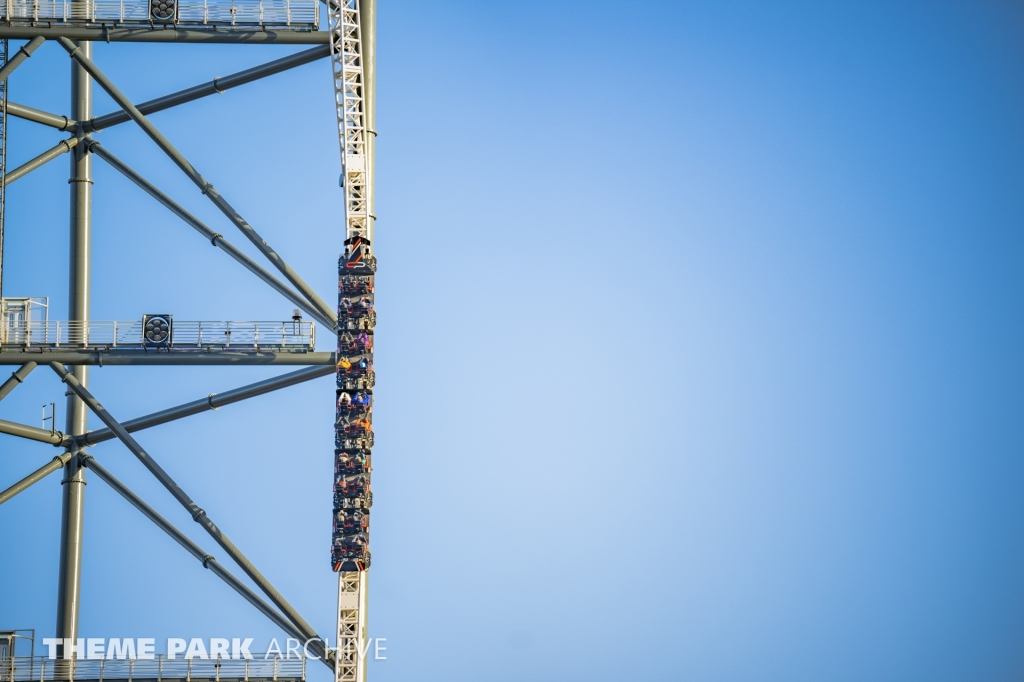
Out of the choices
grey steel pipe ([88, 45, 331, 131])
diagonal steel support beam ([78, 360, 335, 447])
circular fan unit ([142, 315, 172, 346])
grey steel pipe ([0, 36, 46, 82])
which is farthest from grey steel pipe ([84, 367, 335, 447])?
grey steel pipe ([0, 36, 46, 82])

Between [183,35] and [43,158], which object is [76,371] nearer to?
[43,158]

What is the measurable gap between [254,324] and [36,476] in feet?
27.6

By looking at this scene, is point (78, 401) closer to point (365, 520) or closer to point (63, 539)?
point (63, 539)

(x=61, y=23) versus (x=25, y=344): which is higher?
(x=61, y=23)

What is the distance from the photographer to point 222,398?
6081 centimetres

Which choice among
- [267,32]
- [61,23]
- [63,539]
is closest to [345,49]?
[267,32]

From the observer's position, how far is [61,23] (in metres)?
62.4

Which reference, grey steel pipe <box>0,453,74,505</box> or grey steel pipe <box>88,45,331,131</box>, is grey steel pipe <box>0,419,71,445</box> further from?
grey steel pipe <box>88,45,331,131</box>

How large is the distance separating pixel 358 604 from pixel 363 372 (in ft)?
22.1

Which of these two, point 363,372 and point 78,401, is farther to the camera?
point 78,401

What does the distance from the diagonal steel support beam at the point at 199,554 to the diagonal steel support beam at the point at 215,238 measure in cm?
760

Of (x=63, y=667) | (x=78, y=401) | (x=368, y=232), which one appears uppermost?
(x=368, y=232)

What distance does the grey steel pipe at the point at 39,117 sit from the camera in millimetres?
64312

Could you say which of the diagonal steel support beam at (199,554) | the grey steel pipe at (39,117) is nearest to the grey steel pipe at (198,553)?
the diagonal steel support beam at (199,554)
